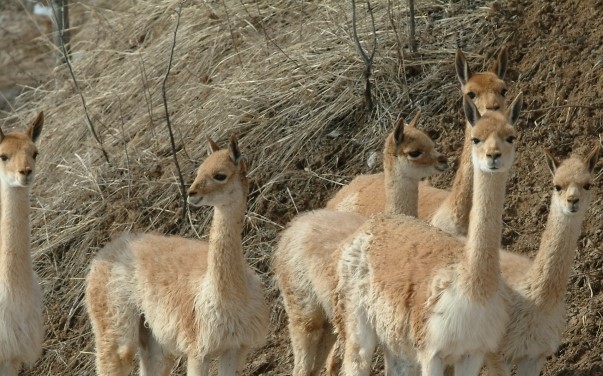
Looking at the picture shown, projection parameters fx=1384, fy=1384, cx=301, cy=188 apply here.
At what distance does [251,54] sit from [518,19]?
3.03 metres

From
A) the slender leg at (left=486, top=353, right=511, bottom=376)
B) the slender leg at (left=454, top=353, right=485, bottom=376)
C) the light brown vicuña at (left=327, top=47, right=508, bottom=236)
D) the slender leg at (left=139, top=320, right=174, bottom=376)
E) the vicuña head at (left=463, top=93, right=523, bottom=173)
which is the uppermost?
the vicuña head at (left=463, top=93, right=523, bottom=173)

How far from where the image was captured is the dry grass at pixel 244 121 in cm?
1387

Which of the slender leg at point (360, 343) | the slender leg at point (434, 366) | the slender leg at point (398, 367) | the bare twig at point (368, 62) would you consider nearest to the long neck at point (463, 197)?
the slender leg at point (398, 367)

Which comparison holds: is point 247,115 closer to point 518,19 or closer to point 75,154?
point 75,154

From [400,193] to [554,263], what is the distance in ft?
6.14

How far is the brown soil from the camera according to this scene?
1324 centimetres

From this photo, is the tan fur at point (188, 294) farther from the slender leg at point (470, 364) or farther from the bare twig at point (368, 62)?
the bare twig at point (368, 62)

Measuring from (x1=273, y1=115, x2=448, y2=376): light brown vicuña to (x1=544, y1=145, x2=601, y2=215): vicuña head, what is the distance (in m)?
1.51

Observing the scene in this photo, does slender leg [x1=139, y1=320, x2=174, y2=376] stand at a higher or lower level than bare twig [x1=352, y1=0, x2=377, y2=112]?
lower

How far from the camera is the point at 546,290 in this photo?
9750 mm

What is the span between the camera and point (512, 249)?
40.2 ft

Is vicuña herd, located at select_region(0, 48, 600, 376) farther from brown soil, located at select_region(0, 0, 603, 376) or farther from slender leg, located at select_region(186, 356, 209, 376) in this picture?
brown soil, located at select_region(0, 0, 603, 376)

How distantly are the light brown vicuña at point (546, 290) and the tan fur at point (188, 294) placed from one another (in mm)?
1812

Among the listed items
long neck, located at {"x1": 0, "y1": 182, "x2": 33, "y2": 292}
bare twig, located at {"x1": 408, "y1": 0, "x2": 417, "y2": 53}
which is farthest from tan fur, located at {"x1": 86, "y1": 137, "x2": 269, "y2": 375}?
bare twig, located at {"x1": 408, "y1": 0, "x2": 417, "y2": 53}
